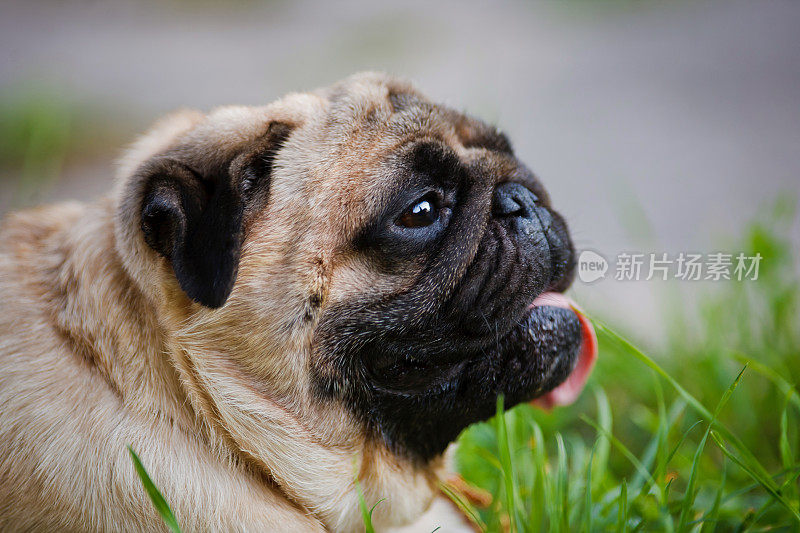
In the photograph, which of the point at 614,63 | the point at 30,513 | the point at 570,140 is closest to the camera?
the point at 30,513

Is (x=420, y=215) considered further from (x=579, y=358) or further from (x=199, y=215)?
(x=579, y=358)

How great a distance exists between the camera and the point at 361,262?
Result: 171 centimetres

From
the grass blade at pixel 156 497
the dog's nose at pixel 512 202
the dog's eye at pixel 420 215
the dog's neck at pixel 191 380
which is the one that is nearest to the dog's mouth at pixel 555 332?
the dog's nose at pixel 512 202

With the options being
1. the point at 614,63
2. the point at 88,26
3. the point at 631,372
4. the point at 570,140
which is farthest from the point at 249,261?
the point at 88,26

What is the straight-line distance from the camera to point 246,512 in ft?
5.28

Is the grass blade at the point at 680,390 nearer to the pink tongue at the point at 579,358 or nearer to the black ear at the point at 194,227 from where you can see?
the pink tongue at the point at 579,358

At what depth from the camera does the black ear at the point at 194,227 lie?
151 centimetres

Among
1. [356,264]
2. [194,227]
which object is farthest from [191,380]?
[356,264]

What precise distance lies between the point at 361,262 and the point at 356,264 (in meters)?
0.01

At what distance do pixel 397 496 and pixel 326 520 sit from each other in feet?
0.70

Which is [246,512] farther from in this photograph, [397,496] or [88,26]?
[88,26]

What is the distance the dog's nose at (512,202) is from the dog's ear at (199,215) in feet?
2.13

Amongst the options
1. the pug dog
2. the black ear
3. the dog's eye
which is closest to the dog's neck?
the pug dog

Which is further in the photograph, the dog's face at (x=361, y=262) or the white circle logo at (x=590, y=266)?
the white circle logo at (x=590, y=266)
